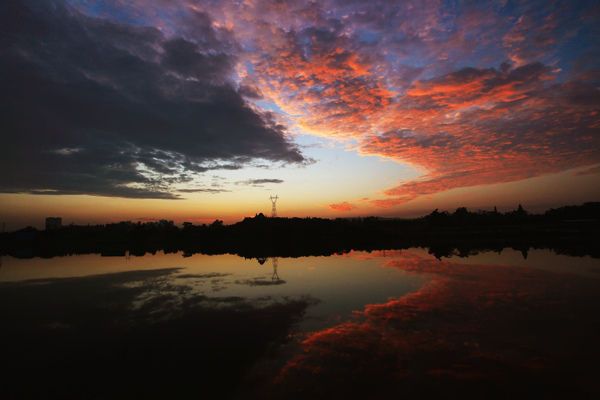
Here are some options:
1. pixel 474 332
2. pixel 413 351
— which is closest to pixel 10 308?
pixel 413 351

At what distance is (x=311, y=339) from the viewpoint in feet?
37.0

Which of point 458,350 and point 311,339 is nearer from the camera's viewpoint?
point 458,350

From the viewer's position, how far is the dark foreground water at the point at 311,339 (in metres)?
8.13

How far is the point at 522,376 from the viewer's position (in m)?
8.29

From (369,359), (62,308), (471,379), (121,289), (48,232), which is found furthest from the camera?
(48,232)

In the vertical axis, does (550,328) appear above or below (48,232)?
below

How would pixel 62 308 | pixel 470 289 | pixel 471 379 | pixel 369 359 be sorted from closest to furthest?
pixel 471 379, pixel 369 359, pixel 62 308, pixel 470 289

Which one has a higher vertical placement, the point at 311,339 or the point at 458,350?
A: the point at 311,339

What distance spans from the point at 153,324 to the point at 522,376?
48.6ft

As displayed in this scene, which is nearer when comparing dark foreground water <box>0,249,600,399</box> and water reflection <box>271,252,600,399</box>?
water reflection <box>271,252,600,399</box>

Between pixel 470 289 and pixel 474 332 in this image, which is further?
pixel 470 289

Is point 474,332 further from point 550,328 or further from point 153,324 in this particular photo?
point 153,324

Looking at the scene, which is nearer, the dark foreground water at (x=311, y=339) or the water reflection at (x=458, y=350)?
the water reflection at (x=458, y=350)

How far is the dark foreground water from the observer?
8133 mm
